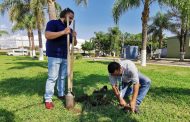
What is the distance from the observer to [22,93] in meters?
7.01

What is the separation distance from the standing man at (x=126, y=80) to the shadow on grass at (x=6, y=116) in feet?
6.12

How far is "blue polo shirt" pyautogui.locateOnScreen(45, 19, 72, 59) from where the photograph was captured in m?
5.43

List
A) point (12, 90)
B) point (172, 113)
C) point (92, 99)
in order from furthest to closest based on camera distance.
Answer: point (12, 90) < point (92, 99) < point (172, 113)

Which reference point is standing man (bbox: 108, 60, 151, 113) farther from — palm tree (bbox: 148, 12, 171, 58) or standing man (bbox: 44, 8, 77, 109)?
palm tree (bbox: 148, 12, 171, 58)

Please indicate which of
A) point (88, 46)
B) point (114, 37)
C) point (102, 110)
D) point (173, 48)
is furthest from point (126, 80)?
point (88, 46)

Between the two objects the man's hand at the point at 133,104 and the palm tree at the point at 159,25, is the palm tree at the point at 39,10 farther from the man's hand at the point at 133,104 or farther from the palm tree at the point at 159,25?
the man's hand at the point at 133,104

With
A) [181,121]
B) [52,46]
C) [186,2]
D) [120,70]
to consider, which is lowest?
[181,121]

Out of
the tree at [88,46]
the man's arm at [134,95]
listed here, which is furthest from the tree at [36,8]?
the tree at [88,46]

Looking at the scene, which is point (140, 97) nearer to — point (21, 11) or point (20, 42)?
point (21, 11)

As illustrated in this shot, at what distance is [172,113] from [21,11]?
26.5 m

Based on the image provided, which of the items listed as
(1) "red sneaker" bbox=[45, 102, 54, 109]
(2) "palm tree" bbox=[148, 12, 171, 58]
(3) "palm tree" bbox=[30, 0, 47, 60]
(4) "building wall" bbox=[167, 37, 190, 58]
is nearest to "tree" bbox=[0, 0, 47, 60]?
(3) "palm tree" bbox=[30, 0, 47, 60]

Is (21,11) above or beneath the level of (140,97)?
above

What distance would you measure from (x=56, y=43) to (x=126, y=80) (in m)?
1.55

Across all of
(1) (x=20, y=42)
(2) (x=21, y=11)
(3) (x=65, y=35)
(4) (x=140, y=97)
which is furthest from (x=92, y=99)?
(1) (x=20, y=42)
